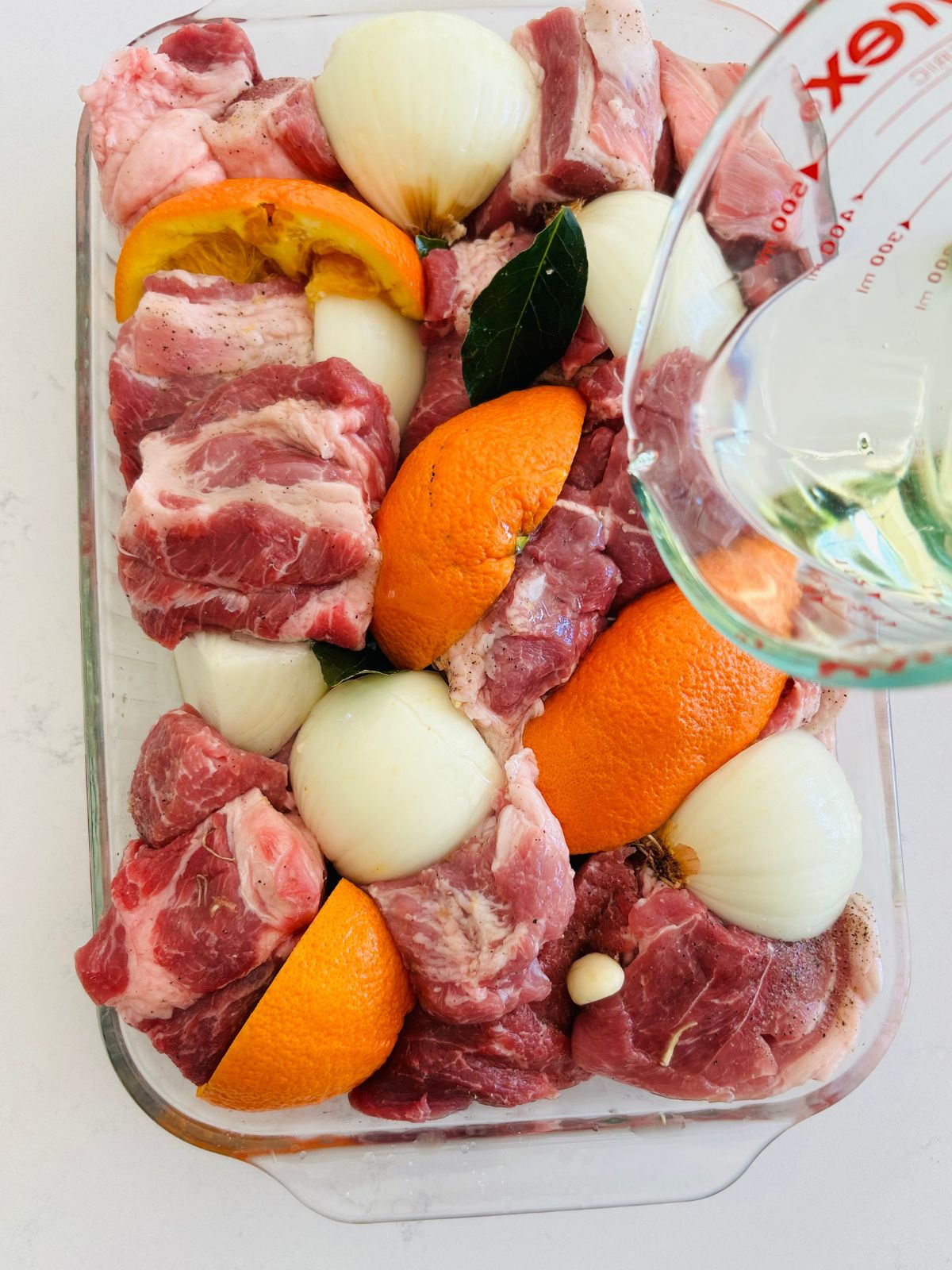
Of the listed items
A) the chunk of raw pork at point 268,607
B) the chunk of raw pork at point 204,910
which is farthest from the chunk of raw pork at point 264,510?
the chunk of raw pork at point 204,910

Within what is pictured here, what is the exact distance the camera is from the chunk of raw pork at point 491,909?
115 centimetres

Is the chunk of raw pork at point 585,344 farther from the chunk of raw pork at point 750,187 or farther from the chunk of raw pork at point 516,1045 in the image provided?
the chunk of raw pork at point 516,1045

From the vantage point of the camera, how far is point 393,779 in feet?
3.82

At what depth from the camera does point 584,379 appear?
1257 mm

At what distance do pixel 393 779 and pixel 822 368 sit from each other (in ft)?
2.06

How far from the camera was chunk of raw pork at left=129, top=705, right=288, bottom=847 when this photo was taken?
1192 mm

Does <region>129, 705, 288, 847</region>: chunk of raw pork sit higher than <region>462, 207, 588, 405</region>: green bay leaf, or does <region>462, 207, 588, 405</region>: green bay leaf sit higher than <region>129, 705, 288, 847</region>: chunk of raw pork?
<region>462, 207, 588, 405</region>: green bay leaf

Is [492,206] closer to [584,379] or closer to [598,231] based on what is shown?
[598,231]

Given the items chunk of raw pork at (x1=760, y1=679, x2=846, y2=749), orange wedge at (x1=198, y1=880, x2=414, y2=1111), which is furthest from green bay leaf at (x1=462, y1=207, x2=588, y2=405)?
orange wedge at (x1=198, y1=880, x2=414, y2=1111)

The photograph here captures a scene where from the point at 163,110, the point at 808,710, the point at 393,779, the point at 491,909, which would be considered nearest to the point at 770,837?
the point at 808,710

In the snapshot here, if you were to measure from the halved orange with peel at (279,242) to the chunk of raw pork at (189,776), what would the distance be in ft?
1.78

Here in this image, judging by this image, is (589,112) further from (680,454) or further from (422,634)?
(422,634)

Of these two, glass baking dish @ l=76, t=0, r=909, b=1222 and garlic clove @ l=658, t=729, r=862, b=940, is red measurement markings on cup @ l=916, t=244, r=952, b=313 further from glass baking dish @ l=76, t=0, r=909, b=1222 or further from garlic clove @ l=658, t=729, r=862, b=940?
glass baking dish @ l=76, t=0, r=909, b=1222

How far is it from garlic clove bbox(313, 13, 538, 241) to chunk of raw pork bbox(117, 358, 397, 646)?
10.5 inches
